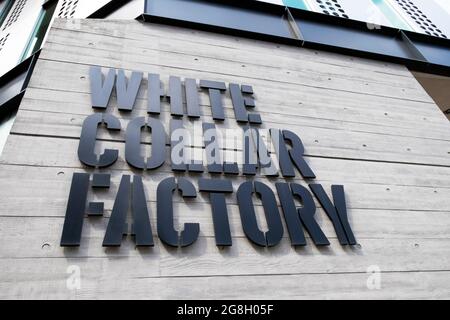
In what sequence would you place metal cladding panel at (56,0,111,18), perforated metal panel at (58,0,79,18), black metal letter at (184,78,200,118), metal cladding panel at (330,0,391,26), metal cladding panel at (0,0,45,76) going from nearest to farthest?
1. black metal letter at (184,78,200,118)
2. metal cladding panel at (56,0,111,18)
3. perforated metal panel at (58,0,79,18)
4. metal cladding panel at (0,0,45,76)
5. metal cladding panel at (330,0,391,26)

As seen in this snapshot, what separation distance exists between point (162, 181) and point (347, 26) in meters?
3.48

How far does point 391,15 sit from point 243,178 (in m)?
4.87

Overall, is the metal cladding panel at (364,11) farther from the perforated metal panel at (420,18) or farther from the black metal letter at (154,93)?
the black metal letter at (154,93)

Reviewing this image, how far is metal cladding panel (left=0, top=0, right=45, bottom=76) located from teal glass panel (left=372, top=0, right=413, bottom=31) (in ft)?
18.0

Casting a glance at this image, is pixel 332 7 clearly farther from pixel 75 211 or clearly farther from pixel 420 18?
pixel 75 211

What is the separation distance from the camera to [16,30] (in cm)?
547

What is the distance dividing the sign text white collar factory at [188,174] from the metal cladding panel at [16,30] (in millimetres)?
2604

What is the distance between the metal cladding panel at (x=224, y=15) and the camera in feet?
11.5

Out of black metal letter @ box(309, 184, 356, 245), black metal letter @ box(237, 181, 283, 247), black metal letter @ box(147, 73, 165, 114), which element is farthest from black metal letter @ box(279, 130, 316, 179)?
black metal letter @ box(147, 73, 165, 114)

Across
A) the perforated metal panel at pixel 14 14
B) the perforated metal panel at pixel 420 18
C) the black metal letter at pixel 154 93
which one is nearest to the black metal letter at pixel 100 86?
the black metal letter at pixel 154 93

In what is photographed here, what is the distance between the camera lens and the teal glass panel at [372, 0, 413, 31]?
5.41 meters

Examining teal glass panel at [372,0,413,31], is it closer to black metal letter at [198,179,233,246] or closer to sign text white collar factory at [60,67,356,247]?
sign text white collar factory at [60,67,356,247]

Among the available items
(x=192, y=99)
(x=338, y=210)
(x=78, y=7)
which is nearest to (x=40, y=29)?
(x=78, y=7)
